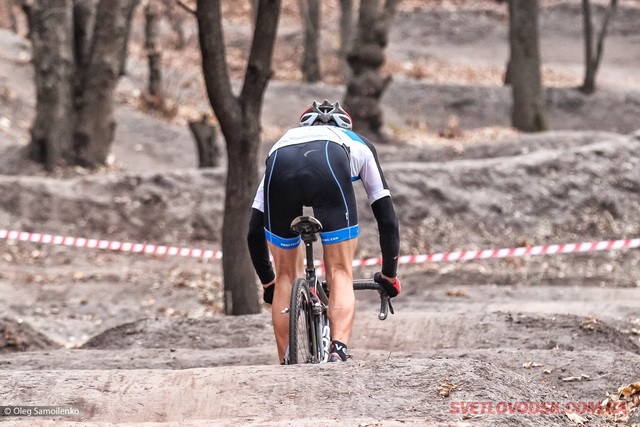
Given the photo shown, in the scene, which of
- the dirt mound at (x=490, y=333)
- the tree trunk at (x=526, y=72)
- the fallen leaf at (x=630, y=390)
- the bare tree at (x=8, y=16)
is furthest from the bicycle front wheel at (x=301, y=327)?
the bare tree at (x=8, y=16)

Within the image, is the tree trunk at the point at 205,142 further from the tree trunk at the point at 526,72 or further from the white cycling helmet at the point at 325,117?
the white cycling helmet at the point at 325,117

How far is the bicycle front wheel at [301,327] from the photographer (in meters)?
6.39

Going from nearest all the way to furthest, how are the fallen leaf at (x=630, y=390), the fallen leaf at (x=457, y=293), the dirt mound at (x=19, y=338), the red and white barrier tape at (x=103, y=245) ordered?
1. the fallen leaf at (x=630, y=390)
2. the dirt mound at (x=19, y=338)
3. the fallen leaf at (x=457, y=293)
4. the red and white barrier tape at (x=103, y=245)

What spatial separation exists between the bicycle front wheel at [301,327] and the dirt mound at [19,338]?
13.2 ft

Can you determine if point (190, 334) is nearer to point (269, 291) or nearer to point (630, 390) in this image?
point (269, 291)

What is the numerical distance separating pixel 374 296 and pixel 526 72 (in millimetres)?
11373

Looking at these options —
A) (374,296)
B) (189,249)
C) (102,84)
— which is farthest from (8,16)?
(374,296)

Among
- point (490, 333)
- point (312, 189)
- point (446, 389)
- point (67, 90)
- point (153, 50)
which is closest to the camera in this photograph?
point (446, 389)

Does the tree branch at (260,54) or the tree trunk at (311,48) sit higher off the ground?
the tree branch at (260,54)

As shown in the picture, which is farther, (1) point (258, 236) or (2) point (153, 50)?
(2) point (153, 50)

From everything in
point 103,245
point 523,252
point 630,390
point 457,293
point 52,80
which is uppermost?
point 52,80

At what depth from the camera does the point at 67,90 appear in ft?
62.5

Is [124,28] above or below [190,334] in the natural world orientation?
above

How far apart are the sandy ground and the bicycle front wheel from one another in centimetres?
31
